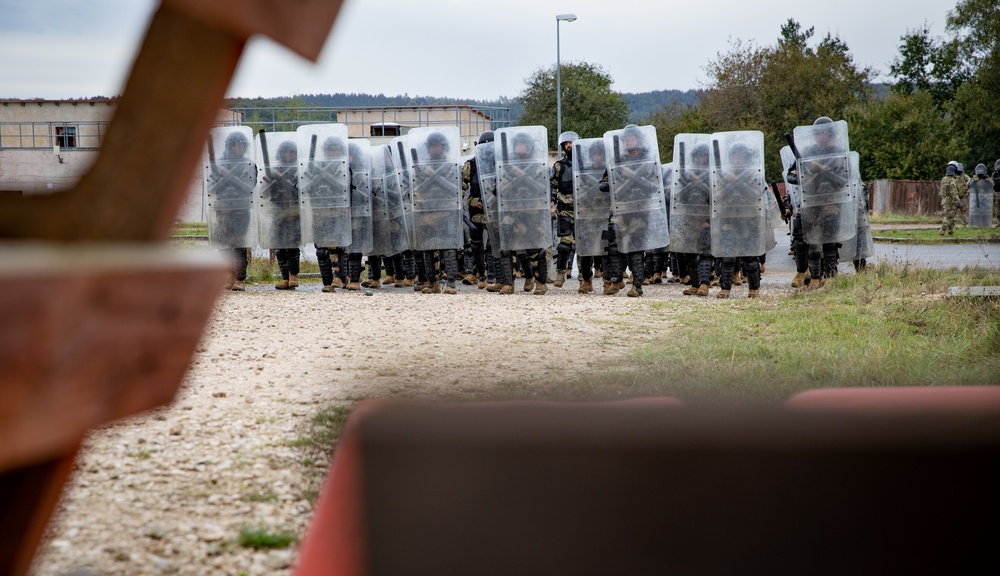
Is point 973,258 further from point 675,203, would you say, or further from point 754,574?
point 754,574

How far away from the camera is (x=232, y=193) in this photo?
12859 mm

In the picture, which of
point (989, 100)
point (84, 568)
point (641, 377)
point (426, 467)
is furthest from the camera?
point (989, 100)

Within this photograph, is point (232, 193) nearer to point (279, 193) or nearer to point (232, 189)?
point (232, 189)

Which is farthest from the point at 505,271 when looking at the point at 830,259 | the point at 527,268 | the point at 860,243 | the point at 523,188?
the point at 860,243

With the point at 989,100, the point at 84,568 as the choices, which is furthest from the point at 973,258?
the point at 989,100

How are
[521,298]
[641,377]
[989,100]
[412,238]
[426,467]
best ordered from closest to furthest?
[426,467] < [641,377] < [521,298] < [412,238] < [989,100]

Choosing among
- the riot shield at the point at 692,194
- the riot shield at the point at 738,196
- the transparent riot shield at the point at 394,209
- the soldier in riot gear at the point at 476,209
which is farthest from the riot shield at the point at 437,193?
the riot shield at the point at 738,196

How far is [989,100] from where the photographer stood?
3703cm

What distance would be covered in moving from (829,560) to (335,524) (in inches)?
24.2

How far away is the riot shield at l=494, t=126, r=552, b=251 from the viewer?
39.4 feet

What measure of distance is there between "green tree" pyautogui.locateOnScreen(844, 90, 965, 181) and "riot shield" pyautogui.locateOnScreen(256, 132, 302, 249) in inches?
1163

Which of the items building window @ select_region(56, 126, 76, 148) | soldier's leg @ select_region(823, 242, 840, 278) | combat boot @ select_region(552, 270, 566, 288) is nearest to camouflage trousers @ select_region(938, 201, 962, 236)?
soldier's leg @ select_region(823, 242, 840, 278)

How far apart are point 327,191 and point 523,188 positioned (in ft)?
8.31

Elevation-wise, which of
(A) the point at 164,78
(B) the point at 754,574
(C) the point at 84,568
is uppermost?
(A) the point at 164,78
